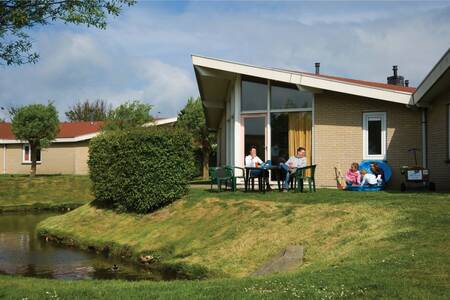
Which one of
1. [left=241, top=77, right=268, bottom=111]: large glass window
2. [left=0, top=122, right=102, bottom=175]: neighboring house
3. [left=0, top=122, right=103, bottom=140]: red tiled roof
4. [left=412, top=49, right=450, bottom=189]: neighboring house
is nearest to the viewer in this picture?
[left=412, top=49, right=450, bottom=189]: neighboring house

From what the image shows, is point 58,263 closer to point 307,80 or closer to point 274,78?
point 274,78

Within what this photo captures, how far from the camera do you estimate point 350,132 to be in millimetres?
16938

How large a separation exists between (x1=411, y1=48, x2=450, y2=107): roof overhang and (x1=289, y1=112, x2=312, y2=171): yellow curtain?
11.1 ft

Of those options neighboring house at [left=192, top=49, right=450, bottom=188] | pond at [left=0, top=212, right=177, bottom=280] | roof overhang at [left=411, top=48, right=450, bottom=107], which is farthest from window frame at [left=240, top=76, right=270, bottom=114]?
pond at [left=0, top=212, right=177, bottom=280]

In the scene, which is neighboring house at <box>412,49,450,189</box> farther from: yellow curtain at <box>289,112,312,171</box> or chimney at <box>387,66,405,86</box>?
chimney at <box>387,66,405,86</box>

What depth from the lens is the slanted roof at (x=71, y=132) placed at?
3862cm

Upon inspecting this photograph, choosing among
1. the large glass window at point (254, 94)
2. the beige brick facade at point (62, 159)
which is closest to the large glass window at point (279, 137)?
the large glass window at point (254, 94)

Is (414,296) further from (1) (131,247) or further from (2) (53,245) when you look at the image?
(2) (53,245)

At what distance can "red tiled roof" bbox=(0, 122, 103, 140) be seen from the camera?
41.2m

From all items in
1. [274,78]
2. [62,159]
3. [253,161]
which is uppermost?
[274,78]

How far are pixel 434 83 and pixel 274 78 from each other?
4974 mm

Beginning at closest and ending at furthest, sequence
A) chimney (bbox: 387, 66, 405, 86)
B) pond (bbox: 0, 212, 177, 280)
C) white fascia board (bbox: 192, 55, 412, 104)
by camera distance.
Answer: pond (bbox: 0, 212, 177, 280) → white fascia board (bbox: 192, 55, 412, 104) → chimney (bbox: 387, 66, 405, 86)

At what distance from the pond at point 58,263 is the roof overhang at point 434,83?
8277 mm

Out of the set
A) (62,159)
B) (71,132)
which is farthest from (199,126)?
(71,132)
